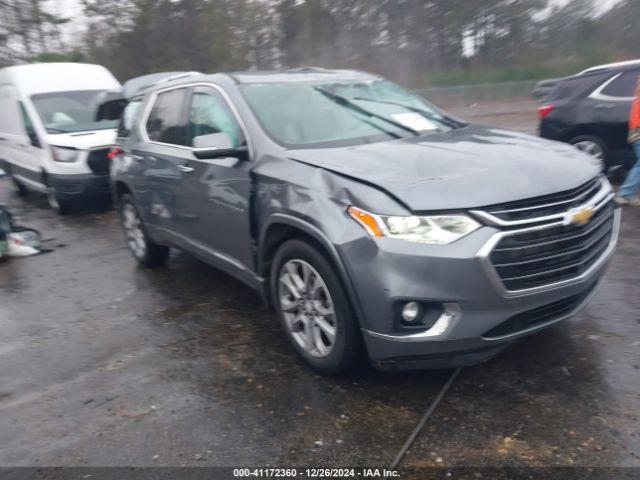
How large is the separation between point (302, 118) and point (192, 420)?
215cm

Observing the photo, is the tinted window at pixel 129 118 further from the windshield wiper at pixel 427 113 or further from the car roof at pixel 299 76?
the windshield wiper at pixel 427 113

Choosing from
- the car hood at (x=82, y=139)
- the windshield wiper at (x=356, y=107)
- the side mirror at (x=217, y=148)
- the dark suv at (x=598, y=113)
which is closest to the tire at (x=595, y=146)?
the dark suv at (x=598, y=113)

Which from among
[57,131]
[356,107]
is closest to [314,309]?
[356,107]

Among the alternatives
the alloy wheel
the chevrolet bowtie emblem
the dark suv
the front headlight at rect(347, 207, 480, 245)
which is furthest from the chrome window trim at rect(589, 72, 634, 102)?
the alloy wheel

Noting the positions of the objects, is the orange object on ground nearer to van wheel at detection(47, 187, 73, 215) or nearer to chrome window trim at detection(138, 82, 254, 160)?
chrome window trim at detection(138, 82, 254, 160)

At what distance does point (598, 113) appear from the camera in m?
7.95

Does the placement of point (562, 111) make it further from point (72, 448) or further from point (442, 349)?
point (72, 448)

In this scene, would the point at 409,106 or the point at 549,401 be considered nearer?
the point at 549,401

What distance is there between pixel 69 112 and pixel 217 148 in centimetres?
704

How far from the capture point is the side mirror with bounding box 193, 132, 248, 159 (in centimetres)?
403

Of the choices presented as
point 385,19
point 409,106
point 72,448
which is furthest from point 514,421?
point 385,19

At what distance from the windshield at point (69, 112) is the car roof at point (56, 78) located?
0.15 m

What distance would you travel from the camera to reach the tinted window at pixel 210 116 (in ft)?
14.1

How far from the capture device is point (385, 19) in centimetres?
3381
